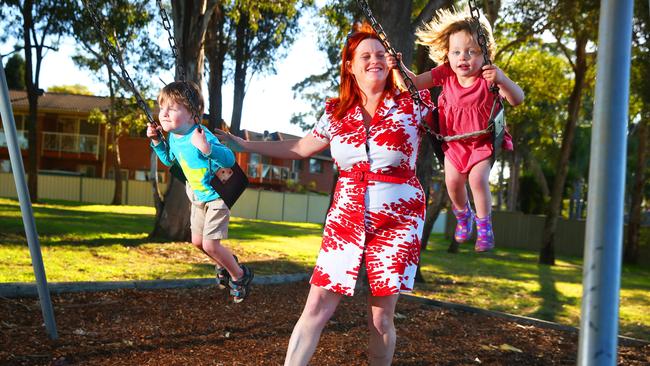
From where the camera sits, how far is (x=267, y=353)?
18.8 feet

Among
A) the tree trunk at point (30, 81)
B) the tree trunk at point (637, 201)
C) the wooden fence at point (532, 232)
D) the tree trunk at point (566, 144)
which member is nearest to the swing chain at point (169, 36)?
the tree trunk at point (566, 144)

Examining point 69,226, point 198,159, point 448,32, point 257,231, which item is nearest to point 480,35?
point 448,32

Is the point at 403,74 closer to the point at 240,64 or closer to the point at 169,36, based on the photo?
the point at 169,36

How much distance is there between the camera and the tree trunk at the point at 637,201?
74.2ft

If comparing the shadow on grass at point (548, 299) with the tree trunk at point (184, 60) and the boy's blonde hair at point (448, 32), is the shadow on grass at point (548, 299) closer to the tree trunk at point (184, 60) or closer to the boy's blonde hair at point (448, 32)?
the boy's blonde hair at point (448, 32)


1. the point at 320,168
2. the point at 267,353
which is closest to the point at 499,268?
the point at 267,353

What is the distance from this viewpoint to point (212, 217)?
4402 millimetres

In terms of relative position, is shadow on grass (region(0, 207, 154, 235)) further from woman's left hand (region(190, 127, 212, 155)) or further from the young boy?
woman's left hand (region(190, 127, 212, 155))

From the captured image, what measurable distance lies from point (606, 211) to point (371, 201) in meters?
1.16

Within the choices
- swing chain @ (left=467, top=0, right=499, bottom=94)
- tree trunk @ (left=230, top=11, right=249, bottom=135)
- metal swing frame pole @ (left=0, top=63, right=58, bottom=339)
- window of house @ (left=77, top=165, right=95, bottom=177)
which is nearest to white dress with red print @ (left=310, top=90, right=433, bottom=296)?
swing chain @ (left=467, top=0, right=499, bottom=94)

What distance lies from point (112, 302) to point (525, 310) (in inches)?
229

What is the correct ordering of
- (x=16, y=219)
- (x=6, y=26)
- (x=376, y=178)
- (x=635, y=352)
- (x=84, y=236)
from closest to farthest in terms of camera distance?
(x=376, y=178)
(x=635, y=352)
(x=84, y=236)
(x=16, y=219)
(x=6, y=26)

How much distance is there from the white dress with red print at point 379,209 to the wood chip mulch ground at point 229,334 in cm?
229

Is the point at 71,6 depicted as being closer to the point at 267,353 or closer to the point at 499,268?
the point at 499,268
